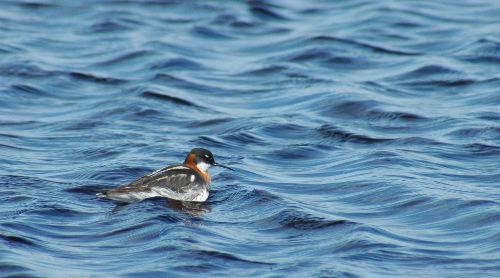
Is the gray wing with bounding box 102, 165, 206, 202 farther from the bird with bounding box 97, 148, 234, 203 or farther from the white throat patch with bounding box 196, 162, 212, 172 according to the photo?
the white throat patch with bounding box 196, 162, 212, 172

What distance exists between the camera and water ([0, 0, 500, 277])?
37.4 ft

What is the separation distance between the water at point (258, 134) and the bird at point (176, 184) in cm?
18

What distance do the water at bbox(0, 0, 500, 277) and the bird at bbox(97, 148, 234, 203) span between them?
7.1 inches

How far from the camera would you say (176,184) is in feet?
44.8

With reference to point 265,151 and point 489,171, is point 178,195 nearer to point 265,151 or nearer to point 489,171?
point 265,151

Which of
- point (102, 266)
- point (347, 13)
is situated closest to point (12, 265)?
point (102, 266)

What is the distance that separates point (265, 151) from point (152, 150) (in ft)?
4.96

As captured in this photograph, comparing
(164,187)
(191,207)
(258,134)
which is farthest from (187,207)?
(258,134)

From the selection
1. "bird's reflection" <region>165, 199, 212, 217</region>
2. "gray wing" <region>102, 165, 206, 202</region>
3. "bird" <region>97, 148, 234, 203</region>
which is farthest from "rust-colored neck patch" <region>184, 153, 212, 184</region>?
"bird's reflection" <region>165, 199, 212, 217</region>

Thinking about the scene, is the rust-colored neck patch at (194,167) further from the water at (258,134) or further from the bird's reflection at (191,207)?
the bird's reflection at (191,207)

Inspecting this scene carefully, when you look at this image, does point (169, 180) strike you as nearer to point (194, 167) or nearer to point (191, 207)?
point (191, 207)

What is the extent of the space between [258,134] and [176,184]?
2.99 metres

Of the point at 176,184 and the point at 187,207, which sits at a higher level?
the point at 176,184

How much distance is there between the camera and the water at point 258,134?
11.4 metres
